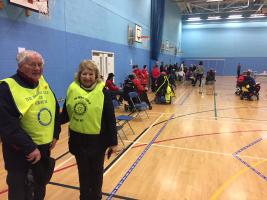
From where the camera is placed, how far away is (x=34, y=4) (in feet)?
18.5

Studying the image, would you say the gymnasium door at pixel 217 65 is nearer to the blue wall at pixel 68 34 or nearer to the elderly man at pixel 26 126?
the blue wall at pixel 68 34

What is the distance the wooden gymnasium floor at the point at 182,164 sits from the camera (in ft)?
9.89

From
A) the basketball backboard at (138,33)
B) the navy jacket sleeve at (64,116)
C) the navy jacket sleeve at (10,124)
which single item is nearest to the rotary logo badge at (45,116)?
the navy jacket sleeve at (10,124)

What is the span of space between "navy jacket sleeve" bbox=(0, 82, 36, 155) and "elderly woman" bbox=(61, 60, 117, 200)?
482 mm

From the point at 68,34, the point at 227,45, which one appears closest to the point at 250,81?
the point at 68,34

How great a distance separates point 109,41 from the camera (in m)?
10.1

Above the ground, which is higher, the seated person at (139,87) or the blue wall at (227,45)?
the blue wall at (227,45)

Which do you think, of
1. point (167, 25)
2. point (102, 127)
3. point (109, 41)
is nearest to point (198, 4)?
point (167, 25)

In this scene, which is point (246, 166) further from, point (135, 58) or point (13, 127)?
point (135, 58)

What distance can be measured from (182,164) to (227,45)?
2430 cm

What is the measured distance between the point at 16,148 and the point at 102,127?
2.24 ft

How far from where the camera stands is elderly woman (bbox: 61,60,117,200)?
1.97m

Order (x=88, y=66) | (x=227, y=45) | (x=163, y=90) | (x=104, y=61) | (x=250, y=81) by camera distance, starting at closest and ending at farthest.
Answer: (x=88, y=66) → (x=163, y=90) → (x=104, y=61) → (x=250, y=81) → (x=227, y=45)

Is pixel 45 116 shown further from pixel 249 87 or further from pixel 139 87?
pixel 249 87
